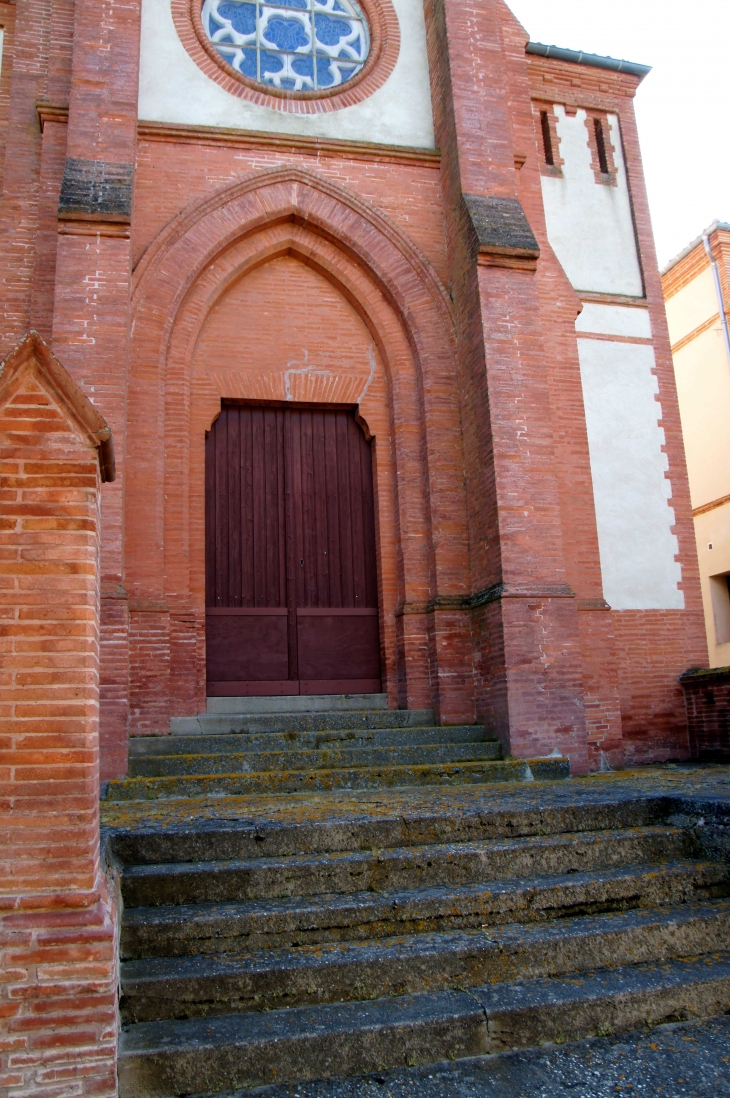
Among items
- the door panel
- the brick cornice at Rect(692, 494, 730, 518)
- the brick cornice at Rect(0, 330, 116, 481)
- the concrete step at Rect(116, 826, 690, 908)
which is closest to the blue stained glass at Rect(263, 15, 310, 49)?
the door panel

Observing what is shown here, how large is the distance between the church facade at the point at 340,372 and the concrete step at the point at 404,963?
321cm

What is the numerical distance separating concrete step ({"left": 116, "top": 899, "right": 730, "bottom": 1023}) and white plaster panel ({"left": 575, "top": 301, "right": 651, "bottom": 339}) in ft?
26.0

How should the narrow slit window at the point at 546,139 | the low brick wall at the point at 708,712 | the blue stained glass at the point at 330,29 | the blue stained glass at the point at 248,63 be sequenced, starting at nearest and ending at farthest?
the low brick wall at the point at 708,712 < the blue stained glass at the point at 248,63 < the blue stained glass at the point at 330,29 < the narrow slit window at the point at 546,139

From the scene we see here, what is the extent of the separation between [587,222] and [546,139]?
1.25 metres

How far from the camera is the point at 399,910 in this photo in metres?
4.09

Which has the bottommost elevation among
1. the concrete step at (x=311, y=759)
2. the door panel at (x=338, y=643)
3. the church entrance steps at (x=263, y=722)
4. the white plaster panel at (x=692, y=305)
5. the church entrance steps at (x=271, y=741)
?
the concrete step at (x=311, y=759)

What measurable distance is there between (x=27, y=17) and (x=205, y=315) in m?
3.93

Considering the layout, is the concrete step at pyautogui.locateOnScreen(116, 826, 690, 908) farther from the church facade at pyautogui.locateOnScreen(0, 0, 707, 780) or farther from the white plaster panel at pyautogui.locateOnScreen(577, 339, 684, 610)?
the white plaster panel at pyautogui.locateOnScreen(577, 339, 684, 610)

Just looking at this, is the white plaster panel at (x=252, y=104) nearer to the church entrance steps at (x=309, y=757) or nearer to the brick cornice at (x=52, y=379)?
the church entrance steps at (x=309, y=757)

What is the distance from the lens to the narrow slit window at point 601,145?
11297mm

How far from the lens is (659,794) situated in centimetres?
551

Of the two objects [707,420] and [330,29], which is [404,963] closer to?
[330,29]

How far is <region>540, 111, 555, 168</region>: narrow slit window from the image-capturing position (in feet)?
36.4

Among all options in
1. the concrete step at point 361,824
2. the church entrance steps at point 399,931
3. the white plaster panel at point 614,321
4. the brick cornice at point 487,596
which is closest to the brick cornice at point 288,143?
the white plaster panel at point 614,321
